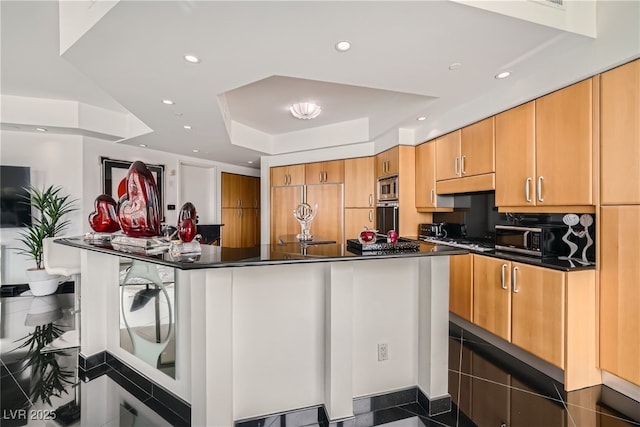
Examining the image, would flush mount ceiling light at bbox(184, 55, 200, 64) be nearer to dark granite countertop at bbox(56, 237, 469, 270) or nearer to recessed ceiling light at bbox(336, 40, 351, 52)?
recessed ceiling light at bbox(336, 40, 351, 52)

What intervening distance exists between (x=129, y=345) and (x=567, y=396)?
3027mm

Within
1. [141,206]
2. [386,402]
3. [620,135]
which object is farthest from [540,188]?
[141,206]

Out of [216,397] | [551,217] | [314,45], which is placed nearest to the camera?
[216,397]

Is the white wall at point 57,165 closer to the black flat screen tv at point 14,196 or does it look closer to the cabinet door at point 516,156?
the black flat screen tv at point 14,196

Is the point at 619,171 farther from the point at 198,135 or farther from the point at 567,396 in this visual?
the point at 198,135

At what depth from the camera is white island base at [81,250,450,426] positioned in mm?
1551

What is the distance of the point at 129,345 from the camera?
222 cm

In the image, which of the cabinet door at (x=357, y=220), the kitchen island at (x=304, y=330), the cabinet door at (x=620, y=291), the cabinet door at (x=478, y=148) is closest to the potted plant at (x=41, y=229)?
the kitchen island at (x=304, y=330)

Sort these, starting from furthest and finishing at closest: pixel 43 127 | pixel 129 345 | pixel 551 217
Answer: pixel 43 127 → pixel 551 217 → pixel 129 345

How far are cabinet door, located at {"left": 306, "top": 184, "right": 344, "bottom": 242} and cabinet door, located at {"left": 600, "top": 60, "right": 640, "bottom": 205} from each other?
330cm

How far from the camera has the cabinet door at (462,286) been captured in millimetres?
2812

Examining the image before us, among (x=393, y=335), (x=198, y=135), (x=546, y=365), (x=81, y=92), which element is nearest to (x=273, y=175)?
(x=198, y=135)

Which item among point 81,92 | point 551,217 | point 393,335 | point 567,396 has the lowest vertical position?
point 567,396

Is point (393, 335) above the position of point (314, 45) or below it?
below
